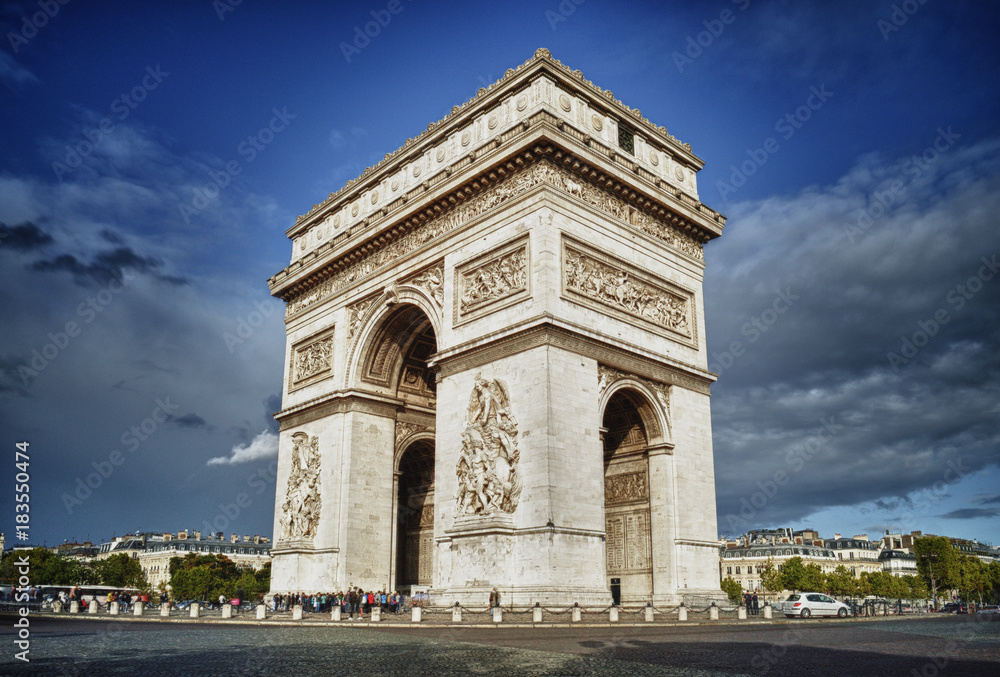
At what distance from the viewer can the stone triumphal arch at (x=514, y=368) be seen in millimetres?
20250

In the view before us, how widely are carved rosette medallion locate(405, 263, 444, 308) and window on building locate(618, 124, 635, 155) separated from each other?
22.6 feet

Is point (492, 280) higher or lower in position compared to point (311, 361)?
higher

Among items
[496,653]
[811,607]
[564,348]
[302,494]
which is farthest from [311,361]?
[496,653]

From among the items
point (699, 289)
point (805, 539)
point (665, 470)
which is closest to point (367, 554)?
point (665, 470)

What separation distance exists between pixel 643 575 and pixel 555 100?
45.9ft

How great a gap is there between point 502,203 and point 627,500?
31.7 ft

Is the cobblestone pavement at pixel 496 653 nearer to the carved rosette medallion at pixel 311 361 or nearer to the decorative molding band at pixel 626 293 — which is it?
the decorative molding band at pixel 626 293

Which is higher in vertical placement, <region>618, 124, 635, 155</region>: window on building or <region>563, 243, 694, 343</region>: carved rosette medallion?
<region>618, 124, 635, 155</region>: window on building

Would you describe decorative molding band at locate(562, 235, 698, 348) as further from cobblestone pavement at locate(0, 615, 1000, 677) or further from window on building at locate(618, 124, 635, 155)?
cobblestone pavement at locate(0, 615, 1000, 677)

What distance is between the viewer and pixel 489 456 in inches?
817

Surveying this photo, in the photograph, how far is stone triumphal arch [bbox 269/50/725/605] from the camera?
20.2m

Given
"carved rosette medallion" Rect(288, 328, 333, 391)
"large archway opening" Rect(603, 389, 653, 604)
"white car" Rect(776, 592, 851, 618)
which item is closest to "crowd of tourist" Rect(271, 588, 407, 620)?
"large archway opening" Rect(603, 389, 653, 604)

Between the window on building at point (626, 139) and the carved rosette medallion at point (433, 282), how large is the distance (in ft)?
22.6

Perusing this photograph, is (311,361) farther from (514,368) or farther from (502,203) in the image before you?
(514,368)
